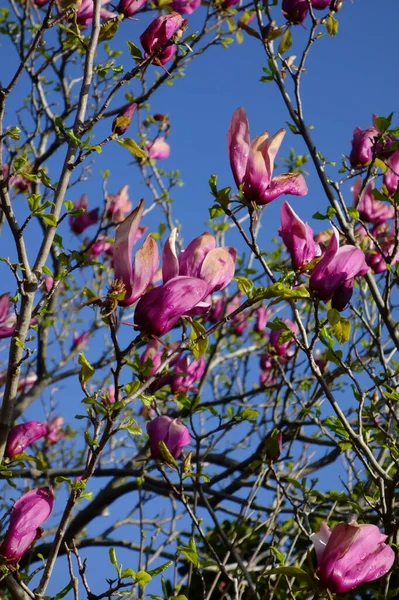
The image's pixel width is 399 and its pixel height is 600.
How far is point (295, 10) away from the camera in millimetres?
2629

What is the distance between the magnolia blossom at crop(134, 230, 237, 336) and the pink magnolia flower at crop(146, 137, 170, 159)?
3.36m

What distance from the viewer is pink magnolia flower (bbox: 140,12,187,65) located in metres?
2.09

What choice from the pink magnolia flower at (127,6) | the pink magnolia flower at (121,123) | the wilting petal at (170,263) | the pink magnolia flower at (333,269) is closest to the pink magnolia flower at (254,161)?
the pink magnolia flower at (333,269)

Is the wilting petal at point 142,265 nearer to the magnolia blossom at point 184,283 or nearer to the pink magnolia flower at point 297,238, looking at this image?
the magnolia blossom at point 184,283

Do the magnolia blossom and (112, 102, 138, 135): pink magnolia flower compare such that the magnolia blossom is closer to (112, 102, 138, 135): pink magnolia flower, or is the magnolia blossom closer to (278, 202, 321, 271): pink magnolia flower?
(278, 202, 321, 271): pink magnolia flower

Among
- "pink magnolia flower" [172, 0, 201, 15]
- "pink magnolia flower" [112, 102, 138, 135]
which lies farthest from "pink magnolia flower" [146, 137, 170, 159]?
"pink magnolia flower" [112, 102, 138, 135]

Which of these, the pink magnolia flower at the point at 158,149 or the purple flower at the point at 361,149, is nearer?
the purple flower at the point at 361,149

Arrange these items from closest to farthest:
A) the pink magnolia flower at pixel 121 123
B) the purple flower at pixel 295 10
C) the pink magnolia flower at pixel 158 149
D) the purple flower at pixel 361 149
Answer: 1. the pink magnolia flower at pixel 121 123
2. the purple flower at pixel 361 149
3. the purple flower at pixel 295 10
4. the pink magnolia flower at pixel 158 149

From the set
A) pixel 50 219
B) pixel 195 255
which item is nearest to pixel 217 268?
pixel 195 255

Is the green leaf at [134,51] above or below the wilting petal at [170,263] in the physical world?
above

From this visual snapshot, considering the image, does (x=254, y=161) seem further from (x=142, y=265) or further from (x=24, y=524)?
(x=24, y=524)

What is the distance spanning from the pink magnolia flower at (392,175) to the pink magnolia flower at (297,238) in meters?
0.58

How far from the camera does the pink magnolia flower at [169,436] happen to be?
2.06 meters

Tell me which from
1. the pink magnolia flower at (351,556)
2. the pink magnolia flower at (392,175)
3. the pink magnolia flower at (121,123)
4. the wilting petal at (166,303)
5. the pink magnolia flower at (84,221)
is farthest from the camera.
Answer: the pink magnolia flower at (84,221)
